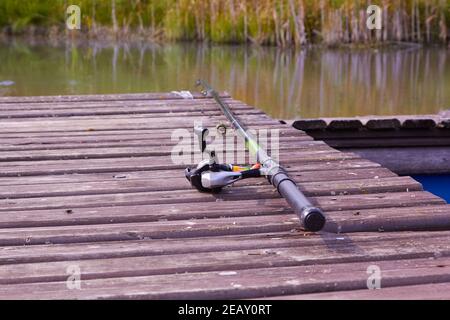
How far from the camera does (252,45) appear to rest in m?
18.3

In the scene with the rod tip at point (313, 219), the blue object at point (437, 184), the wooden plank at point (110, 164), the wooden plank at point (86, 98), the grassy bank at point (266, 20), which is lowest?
the blue object at point (437, 184)

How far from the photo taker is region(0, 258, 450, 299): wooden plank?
2.05 m

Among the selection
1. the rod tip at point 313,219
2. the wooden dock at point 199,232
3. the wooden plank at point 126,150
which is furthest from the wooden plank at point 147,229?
the wooden plank at point 126,150

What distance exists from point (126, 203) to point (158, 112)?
7.97ft

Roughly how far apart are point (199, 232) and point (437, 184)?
300 centimetres

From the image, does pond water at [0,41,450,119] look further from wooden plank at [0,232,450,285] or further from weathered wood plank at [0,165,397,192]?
wooden plank at [0,232,450,285]

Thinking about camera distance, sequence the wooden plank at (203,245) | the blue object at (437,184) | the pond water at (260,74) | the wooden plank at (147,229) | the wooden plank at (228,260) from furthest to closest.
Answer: the pond water at (260,74) → the blue object at (437,184) → the wooden plank at (147,229) → the wooden plank at (203,245) → the wooden plank at (228,260)

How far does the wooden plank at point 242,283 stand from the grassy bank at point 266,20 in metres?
15.2

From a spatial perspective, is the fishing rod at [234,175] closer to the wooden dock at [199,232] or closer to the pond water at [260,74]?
the wooden dock at [199,232]

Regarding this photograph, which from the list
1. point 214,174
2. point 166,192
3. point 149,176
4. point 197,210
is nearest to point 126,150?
point 149,176

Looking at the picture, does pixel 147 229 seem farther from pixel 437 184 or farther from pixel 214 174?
pixel 437 184

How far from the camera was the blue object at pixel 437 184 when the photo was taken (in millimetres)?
5172

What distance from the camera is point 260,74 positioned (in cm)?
1363
